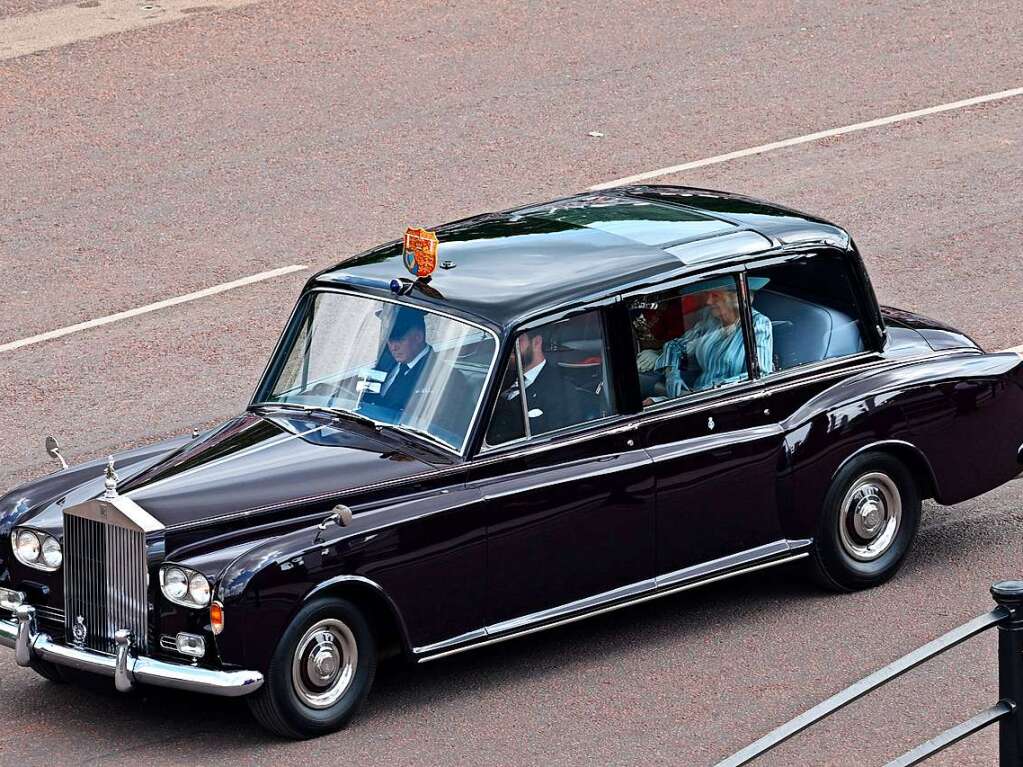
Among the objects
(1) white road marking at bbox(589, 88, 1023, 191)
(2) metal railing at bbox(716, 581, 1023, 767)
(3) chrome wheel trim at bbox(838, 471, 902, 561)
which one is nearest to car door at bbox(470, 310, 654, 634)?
(3) chrome wheel trim at bbox(838, 471, 902, 561)

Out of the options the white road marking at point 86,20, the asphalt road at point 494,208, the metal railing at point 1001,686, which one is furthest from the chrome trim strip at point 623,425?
the white road marking at point 86,20

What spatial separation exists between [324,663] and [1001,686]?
2.57 m

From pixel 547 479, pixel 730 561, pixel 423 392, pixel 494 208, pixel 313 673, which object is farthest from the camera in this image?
pixel 494 208

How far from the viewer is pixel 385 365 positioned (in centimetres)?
757

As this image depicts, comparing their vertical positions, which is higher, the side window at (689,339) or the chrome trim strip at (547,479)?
the side window at (689,339)

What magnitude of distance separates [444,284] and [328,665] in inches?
70.4

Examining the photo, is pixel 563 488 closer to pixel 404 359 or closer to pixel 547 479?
pixel 547 479

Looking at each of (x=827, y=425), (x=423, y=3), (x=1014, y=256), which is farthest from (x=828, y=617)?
(x=423, y=3)

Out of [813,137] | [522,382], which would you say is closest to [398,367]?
[522,382]

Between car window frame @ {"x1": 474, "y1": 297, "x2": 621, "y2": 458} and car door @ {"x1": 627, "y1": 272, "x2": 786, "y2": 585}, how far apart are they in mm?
140

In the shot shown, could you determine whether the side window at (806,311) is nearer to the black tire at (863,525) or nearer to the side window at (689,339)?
the side window at (689,339)

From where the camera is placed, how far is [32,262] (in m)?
12.6

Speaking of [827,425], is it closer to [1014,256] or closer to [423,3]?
[1014,256]

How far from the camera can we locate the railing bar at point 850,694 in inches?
203
